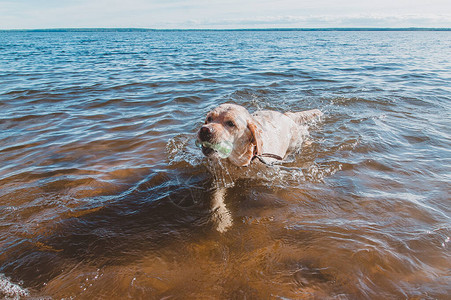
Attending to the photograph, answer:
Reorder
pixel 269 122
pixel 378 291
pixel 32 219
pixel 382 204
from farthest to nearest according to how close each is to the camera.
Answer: pixel 269 122 < pixel 382 204 < pixel 32 219 < pixel 378 291

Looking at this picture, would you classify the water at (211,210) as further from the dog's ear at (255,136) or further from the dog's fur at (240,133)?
the dog's ear at (255,136)

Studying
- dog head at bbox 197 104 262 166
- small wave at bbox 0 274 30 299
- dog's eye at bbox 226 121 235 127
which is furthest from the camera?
dog's eye at bbox 226 121 235 127

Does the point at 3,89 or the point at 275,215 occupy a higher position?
the point at 3,89

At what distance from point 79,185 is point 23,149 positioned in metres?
2.35

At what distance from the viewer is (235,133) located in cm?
417

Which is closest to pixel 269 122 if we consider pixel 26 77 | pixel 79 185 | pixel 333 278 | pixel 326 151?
pixel 326 151

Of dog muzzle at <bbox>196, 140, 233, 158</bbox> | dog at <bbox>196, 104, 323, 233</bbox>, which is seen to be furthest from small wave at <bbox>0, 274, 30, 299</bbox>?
dog muzzle at <bbox>196, 140, 233, 158</bbox>

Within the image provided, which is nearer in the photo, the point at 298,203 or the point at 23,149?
the point at 298,203

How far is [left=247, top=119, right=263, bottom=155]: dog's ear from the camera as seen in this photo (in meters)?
4.21

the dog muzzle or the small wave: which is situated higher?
the dog muzzle

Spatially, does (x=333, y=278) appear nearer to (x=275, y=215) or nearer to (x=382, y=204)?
(x=275, y=215)

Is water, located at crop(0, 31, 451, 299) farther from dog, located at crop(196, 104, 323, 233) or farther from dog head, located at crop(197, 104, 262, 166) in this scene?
dog head, located at crop(197, 104, 262, 166)

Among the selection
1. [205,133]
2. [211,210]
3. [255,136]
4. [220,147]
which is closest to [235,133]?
[255,136]

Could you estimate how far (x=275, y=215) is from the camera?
3.94 metres
